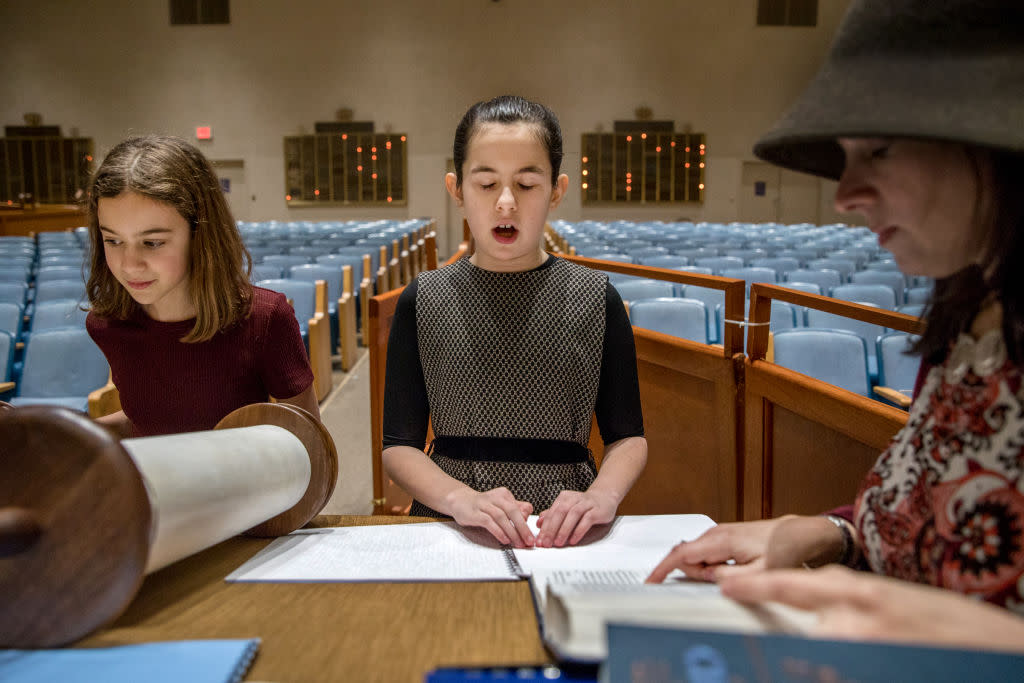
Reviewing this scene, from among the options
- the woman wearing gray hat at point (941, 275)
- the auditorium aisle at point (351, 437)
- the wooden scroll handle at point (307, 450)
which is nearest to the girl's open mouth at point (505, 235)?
the wooden scroll handle at point (307, 450)

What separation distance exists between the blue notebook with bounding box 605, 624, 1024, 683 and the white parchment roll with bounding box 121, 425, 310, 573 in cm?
45

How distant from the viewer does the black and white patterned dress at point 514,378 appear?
1322mm

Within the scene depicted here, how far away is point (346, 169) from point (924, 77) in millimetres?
17151

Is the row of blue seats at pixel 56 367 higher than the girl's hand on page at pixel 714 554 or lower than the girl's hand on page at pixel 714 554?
lower

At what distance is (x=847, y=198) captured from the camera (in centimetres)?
61

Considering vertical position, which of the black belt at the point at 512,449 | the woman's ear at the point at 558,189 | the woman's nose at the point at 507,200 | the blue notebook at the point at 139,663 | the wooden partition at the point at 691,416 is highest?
the woman's ear at the point at 558,189

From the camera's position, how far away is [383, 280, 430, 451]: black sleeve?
134 centimetres

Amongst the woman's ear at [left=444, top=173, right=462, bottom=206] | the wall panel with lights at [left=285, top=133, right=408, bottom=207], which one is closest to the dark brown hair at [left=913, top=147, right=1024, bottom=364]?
the woman's ear at [left=444, top=173, right=462, bottom=206]

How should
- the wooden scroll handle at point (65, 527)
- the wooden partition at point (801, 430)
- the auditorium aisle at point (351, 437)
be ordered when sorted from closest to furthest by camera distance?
the wooden scroll handle at point (65, 527)
the wooden partition at point (801, 430)
the auditorium aisle at point (351, 437)

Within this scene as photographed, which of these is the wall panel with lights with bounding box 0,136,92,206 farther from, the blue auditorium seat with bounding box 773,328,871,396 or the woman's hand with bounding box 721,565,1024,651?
the woman's hand with bounding box 721,565,1024,651

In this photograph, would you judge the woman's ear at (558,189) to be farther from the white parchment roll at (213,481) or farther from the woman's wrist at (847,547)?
the woman's wrist at (847,547)

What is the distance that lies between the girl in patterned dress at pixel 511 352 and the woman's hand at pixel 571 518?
18 centimetres

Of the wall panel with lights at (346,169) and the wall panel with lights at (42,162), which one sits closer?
the wall panel with lights at (42,162)

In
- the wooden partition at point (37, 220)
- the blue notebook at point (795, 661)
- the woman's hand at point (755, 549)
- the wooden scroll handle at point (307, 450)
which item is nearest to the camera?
the blue notebook at point (795, 661)
